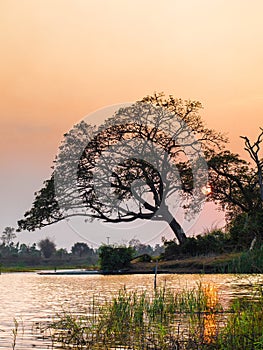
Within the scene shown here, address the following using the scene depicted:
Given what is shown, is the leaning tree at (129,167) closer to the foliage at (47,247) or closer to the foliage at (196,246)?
the foliage at (196,246)

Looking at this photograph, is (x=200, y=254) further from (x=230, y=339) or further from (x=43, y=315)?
(x=230, y=339)

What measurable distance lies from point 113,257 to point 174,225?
750cm

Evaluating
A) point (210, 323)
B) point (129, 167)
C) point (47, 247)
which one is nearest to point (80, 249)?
point (47, 247)

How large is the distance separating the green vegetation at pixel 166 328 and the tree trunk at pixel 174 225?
32.0m

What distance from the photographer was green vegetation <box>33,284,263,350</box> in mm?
10102

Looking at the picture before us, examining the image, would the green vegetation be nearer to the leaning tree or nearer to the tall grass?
the tall grass

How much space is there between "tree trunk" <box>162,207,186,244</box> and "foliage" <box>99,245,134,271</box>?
6.41 m

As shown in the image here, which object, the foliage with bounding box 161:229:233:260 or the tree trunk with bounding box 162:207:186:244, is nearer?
the foliage with bounding box 161:229:233:260

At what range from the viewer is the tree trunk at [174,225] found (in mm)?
47094

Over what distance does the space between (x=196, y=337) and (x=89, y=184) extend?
37849 mm

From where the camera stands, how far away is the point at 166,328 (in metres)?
12.3

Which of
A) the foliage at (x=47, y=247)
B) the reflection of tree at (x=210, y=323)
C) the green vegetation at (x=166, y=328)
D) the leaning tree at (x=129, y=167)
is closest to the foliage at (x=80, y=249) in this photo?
the foliage at (x=47, y=247)

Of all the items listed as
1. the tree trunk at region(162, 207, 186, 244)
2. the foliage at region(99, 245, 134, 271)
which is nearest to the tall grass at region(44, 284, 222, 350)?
the foliage at region(99, 245, 134, 271)

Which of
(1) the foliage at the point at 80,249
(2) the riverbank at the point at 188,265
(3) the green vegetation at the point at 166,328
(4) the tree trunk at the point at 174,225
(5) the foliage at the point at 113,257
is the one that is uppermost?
(1) the foliage at the point at 80,249
